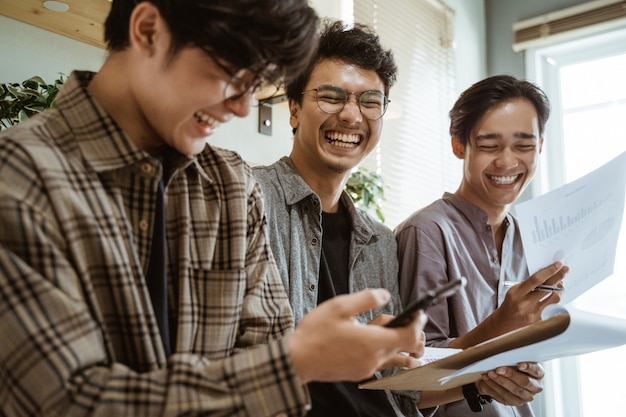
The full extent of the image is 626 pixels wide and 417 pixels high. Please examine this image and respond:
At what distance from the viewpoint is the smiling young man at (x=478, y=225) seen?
1.38 metres

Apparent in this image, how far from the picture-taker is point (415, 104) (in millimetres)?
2943

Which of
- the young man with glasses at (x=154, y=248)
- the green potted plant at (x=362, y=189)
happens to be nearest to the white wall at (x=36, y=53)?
the young man with glasses at (x=154, y=248)

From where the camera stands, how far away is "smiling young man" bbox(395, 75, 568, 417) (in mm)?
1375

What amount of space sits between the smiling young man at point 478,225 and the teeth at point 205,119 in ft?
2.50

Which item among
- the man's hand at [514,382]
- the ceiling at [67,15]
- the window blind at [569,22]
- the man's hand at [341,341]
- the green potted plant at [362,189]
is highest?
the window blind at [569,22]

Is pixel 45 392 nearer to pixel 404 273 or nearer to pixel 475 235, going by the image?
pixel 404 273

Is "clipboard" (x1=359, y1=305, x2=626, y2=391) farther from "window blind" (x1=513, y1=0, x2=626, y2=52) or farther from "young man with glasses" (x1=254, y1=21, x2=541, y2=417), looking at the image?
"window blind" (x1=513, y1=0, x2=626, y2=52)

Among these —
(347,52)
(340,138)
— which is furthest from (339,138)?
(347,52)

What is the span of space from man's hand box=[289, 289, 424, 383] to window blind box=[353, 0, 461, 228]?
1.90 meters

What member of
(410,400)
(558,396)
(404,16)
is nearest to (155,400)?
(410,400)

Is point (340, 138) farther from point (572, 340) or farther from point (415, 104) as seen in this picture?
point (415, 104)

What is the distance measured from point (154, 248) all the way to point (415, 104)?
2.37 meters

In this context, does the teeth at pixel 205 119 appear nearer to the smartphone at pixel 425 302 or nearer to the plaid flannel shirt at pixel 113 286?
the plaid flannel shirt at pixel 113 286

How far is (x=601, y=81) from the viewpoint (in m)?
3.17
